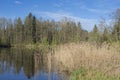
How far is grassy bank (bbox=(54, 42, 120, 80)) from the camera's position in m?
7.62

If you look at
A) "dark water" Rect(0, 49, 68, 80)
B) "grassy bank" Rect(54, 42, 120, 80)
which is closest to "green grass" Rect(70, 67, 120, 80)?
"grassy bank" Rect(54, 42, 120, 80)

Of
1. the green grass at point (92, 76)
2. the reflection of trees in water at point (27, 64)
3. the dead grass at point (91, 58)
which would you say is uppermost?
the dead grass at point (91, 58)

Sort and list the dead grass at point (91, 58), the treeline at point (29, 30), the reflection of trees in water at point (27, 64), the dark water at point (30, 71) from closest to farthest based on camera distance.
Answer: the dead grass at point (91, 58), the dark water at point (30, 71), the reflection of trees in water at point (27, 64), the treeline at point (29, 30)

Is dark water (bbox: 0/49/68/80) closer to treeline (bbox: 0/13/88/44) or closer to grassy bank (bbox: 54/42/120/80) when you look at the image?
grassy bank (bbox: 54/42/120/80)

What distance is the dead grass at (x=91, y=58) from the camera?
324 inches

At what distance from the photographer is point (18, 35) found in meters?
56.9

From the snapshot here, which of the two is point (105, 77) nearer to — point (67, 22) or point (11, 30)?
point (67, 22)

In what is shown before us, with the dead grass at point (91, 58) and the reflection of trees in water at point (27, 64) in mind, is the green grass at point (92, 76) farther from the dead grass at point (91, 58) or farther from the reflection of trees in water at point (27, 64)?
the reflection of trees in water at point (27, 64)

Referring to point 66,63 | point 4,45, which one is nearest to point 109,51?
point 66,63

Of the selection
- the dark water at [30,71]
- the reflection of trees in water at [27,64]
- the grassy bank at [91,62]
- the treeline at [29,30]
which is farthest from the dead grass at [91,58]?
the treeline at [29,30]

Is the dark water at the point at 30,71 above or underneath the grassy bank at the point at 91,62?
underneath

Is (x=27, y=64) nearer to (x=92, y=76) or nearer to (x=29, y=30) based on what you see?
(x=92, y=76)

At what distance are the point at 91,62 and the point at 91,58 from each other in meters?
0.25

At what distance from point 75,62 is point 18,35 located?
48269 millimetres
